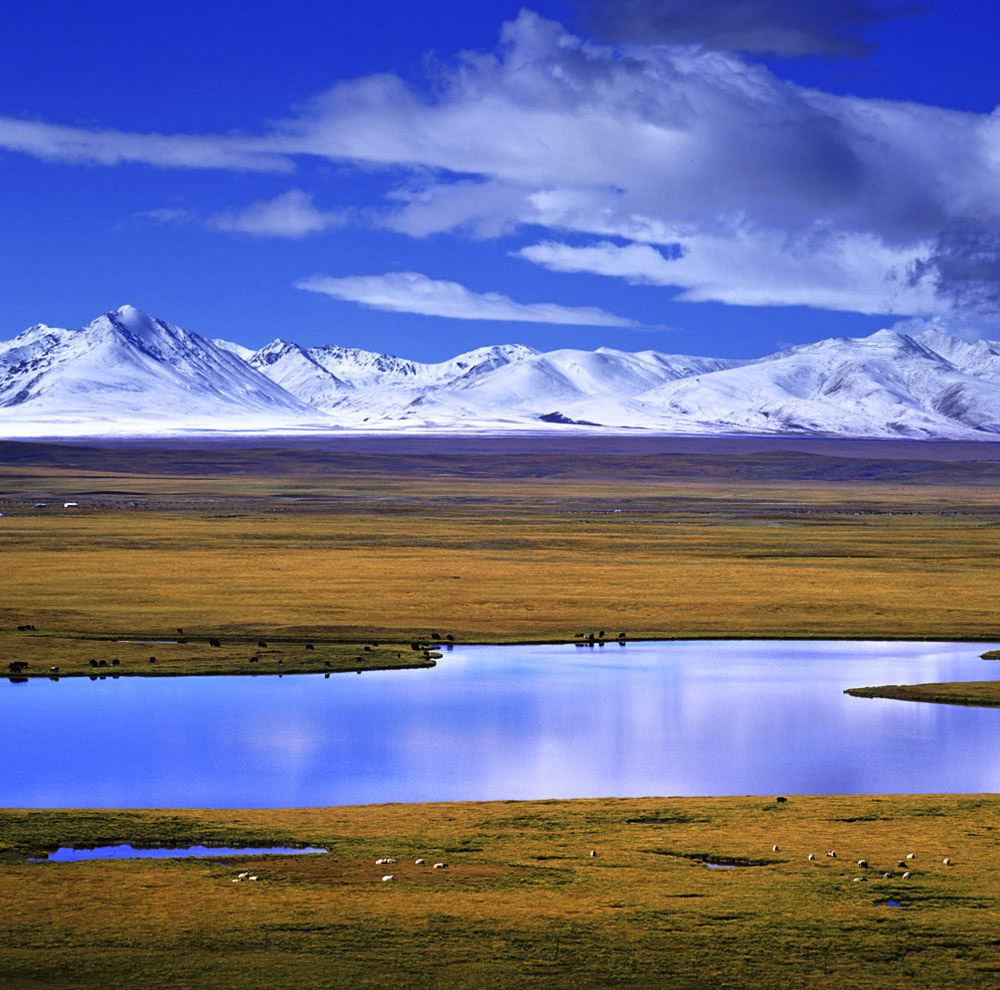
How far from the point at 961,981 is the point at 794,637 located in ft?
126

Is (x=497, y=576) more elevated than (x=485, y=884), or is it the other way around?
(x=497, y=576)

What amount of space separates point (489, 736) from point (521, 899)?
14918mm

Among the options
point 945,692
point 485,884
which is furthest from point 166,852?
point 945,692

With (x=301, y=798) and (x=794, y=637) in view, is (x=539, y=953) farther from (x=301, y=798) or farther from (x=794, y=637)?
(x=794, y=637)

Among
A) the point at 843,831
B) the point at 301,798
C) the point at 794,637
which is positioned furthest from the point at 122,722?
the point at 794,637

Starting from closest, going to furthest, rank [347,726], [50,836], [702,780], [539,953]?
[539,953] → [50,836] → [702,780] → [347,726]

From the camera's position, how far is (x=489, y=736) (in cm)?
3528

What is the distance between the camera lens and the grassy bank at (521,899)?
17.1m

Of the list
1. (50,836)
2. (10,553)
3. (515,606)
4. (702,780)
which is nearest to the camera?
(50,836)

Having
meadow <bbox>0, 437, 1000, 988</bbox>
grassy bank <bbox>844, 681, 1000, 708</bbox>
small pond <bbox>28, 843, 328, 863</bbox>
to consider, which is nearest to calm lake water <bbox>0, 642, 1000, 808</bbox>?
grassy bank <bbox>844, 681, 1000, 708</bbox>

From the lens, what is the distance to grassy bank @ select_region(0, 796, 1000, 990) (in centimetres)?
1711

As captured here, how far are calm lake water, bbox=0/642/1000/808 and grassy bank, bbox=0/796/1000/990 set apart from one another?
10.6ft

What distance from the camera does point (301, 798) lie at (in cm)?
2903

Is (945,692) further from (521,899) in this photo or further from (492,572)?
(492,572)
